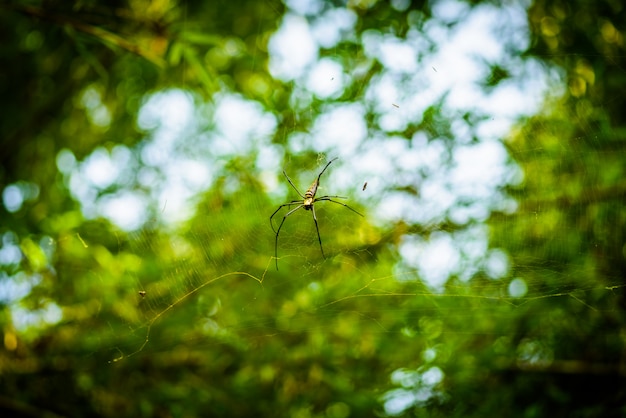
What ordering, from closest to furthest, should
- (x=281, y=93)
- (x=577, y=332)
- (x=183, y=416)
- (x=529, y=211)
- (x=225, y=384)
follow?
(x=529, y=211), (x=577, y=332), (x=183, y=416), (x=225, y=384), (x=281, y=93)

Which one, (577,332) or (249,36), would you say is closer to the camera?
(577,332)

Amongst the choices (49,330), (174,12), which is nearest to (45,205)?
(49,330)

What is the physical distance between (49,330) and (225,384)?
1.00m

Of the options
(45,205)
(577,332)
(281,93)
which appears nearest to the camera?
(577,332)

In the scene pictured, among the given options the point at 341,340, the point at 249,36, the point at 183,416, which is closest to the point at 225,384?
the point at 183,416

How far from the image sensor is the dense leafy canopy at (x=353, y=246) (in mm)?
1803

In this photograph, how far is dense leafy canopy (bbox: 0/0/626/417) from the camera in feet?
5.91

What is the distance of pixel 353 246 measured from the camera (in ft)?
6.25

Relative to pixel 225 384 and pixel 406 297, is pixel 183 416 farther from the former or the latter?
pixel 406 297

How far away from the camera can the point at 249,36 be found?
2959 millimetres

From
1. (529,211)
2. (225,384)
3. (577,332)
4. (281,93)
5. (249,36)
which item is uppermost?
(249,36)

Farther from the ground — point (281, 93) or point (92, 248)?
point (281, 93)

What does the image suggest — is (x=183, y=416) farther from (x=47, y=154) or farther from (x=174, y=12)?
(x=174, y=12)

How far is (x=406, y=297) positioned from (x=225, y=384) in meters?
1.04
